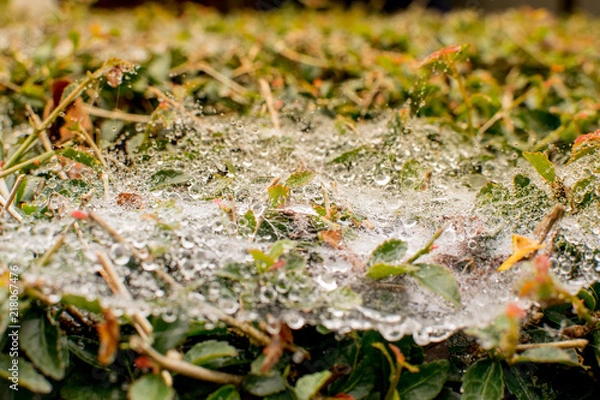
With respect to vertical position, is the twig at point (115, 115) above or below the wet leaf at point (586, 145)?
below

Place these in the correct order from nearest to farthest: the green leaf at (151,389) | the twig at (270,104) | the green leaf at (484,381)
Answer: the green leaf at (151,389), the green leaf at (484,381), the twig at (270,104)

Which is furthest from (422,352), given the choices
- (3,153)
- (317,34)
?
(317,34)

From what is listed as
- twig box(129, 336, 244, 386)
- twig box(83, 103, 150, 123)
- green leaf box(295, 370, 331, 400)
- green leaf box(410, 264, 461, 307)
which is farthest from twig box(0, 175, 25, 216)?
green leaf box(410, 264, 461, 307)

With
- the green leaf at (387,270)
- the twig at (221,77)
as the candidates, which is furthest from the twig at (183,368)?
the twig at (221,77)

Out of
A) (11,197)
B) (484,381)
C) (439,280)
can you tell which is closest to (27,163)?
(11,197)

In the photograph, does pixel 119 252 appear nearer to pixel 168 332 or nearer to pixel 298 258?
pixel 168 332

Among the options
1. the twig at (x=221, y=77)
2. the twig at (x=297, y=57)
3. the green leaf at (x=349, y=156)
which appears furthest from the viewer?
the twig at (x=297, y=57)

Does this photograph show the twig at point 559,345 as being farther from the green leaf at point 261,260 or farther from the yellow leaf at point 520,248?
the green leaf at point 261,260

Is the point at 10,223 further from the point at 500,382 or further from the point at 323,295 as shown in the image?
the point at 500,382
